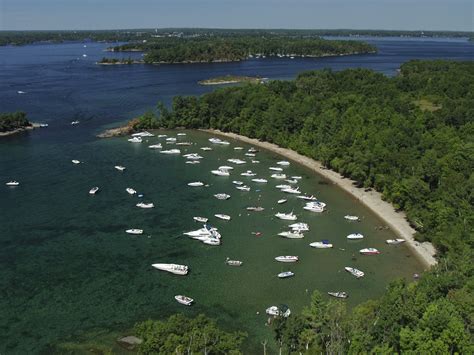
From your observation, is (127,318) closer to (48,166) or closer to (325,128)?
(48,166)

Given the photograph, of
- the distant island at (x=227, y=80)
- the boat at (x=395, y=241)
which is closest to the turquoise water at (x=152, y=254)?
the boat at (x=395, y=241)

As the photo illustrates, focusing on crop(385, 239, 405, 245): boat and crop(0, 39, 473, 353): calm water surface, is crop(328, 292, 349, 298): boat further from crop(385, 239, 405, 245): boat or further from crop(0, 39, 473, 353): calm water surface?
crop(385, 239, 405, 245): boat

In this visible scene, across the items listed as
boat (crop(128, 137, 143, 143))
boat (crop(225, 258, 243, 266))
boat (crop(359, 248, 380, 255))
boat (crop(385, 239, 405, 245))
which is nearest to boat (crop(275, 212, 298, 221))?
boat (crop(359, 248, 380, 255))

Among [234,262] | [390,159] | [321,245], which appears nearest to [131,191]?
[234,262]

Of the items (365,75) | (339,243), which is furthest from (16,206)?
(365,75)

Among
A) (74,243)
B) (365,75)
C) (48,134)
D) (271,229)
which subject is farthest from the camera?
(365,75)

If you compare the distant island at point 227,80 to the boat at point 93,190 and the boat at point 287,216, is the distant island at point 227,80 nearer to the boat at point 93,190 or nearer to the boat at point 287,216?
the boat at point 93,190
